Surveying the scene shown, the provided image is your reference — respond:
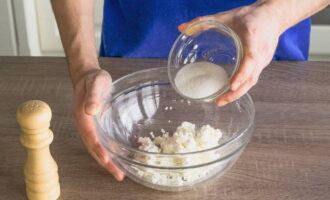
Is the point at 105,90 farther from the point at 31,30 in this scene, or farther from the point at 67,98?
the point at 31,30

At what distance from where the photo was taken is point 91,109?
0.86 m

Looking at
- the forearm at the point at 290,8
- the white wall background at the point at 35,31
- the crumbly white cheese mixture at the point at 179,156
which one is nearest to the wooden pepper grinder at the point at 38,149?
the crumbly white cheese mixture at the point at 179,156

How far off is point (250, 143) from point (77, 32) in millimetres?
483

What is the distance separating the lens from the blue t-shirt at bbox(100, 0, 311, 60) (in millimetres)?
1256

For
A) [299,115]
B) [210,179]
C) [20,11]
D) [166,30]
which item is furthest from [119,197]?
[20,11]

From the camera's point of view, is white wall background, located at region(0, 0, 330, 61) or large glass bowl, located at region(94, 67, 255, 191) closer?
large glass bowl, located at region(94, 67, 255, 191)

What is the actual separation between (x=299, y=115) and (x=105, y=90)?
1.40 ft

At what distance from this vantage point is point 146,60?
1.27m

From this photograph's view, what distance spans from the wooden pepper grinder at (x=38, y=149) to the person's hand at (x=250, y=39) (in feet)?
0.99

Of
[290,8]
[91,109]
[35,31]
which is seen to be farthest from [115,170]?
[35,31]

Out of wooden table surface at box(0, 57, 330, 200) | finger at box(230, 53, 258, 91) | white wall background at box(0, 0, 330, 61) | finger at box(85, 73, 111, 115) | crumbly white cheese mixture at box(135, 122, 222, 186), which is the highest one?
finger at box(230, 53, 258, 91)

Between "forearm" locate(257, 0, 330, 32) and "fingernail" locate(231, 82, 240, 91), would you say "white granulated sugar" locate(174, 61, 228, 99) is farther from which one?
"forearm" locate(257, 0, 330, 32)

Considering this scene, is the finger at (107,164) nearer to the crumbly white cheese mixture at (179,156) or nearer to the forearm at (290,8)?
the crumbly white cheese mixture at (179,156)

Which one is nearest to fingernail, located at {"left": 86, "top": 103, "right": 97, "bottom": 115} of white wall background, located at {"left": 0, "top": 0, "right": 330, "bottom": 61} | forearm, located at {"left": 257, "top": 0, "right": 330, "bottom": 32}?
forearm, located at {"left": 257, "top": 0, "right": 330, "bottom": 32}
